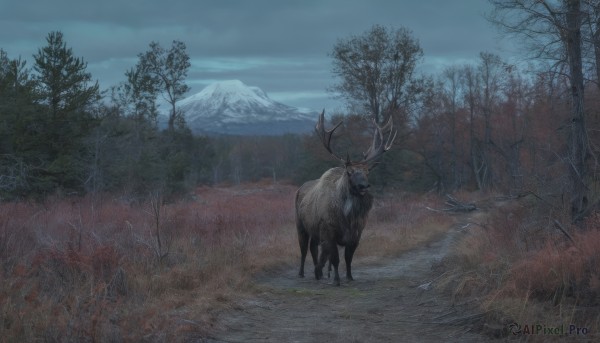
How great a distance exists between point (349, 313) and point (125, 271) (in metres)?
2.98

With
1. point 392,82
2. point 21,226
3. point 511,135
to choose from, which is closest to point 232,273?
point 21,226

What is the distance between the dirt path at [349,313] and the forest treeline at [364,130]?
10.1 feet

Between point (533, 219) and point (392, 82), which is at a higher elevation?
point (392, 82)

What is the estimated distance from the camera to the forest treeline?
13.5m

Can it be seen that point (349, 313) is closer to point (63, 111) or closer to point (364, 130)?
point (63, 111)

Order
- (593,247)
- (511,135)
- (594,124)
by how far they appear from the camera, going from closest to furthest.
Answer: (593,247)
(594,124)
(511,135)

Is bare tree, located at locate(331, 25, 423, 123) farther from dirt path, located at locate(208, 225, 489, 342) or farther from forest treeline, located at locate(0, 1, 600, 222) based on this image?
dirt path, located at locate(208, 225, 489, 342)

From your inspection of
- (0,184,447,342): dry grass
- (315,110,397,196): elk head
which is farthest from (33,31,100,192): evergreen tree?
(315,110,397,196): elk head

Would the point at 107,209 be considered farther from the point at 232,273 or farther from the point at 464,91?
the point at 464,91

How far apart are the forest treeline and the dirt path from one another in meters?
3.08

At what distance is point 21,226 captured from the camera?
1071 centimetres

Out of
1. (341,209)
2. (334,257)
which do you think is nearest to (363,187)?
(341,209)

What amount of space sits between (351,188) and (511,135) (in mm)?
33090

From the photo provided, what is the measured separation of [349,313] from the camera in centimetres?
859
